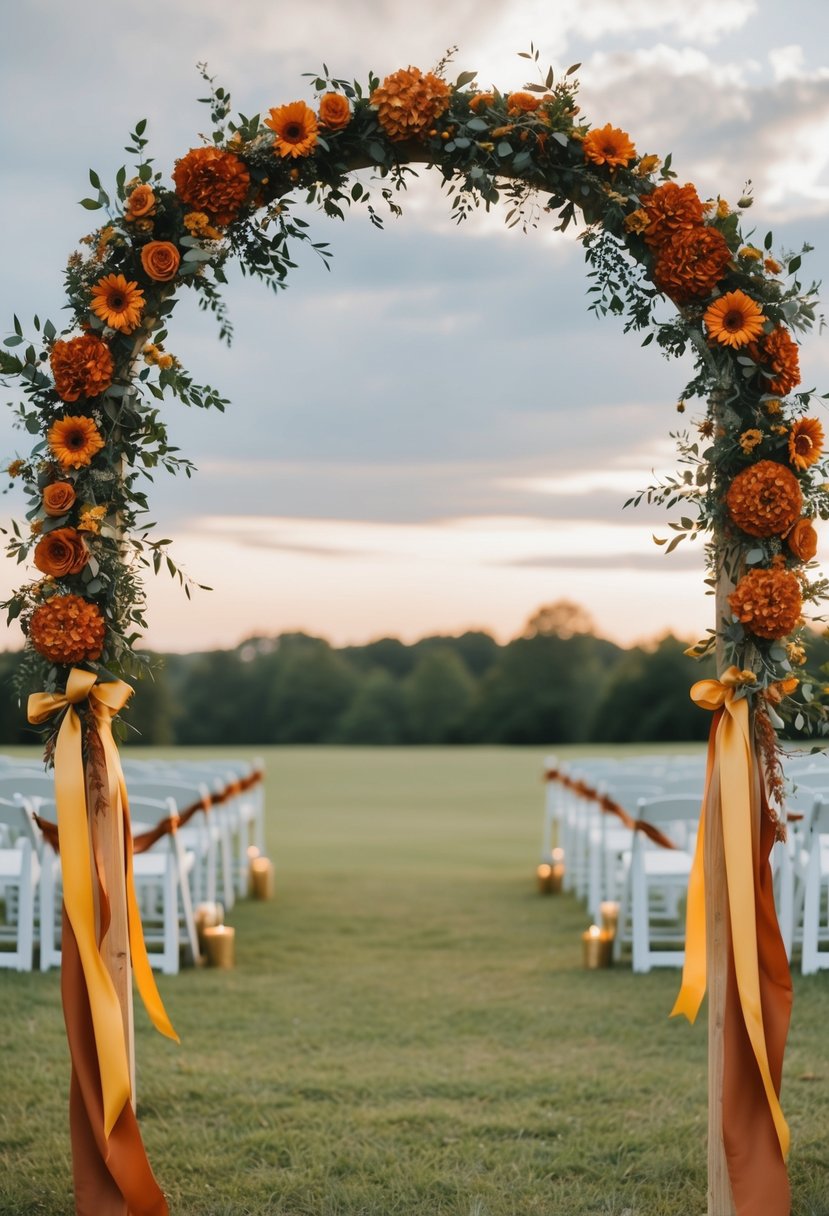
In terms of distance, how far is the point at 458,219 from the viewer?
4832 mm

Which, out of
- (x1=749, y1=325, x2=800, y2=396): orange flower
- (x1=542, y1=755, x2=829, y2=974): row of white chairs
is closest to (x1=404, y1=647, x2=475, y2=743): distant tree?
(x1=542, y1=755, x2=829, y2=974): row of white chairs

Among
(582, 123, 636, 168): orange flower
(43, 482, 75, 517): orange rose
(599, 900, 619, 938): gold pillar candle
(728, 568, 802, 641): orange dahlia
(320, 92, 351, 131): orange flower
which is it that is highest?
(320, 92, 351, 131): orange flower

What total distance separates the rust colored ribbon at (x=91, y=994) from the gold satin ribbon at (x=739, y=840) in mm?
2064

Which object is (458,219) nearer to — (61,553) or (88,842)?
(61,553)

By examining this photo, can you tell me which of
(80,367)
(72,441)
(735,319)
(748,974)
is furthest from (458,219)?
(748,974)

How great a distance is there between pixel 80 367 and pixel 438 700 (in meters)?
49.7

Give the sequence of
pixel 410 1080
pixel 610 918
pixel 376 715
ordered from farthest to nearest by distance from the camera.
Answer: pixel 376 715 < pixel 610 918 < pixel 410 1080

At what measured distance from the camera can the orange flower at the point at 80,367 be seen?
451 cm

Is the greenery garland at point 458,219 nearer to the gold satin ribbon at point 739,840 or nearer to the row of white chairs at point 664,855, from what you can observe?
the gold satin ribbon at point 739,840

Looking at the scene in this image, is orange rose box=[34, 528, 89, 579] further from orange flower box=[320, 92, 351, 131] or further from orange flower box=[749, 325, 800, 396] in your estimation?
orange flower box=[749, 325, 800, 396]

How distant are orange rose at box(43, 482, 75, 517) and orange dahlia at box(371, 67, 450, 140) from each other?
1745 mm

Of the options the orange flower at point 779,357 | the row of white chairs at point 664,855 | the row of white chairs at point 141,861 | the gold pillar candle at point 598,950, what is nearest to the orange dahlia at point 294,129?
the orange flower at point 779,357

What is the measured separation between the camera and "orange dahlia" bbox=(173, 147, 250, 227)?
15.2ft

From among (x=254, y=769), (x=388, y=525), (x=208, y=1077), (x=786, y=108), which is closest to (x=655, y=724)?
(x=388, y=525)
